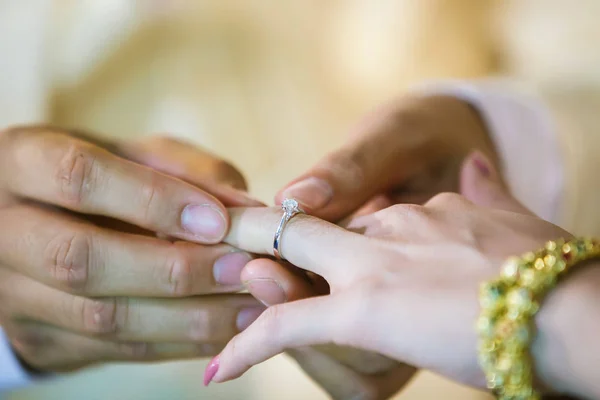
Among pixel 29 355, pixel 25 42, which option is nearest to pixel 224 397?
pixel 29 355

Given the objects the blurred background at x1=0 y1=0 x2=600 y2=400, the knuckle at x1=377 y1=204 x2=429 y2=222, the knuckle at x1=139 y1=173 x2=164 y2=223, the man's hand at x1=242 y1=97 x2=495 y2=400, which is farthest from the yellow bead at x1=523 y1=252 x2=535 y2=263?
the blurred background at x1=0 y1=0 x2=600 y2=400

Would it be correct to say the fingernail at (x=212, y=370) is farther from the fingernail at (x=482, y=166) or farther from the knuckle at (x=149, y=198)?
the fingernail at (x=482, y=166)

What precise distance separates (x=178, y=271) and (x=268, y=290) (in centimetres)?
9

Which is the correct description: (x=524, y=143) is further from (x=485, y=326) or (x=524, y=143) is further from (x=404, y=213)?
(x=485, y=326)

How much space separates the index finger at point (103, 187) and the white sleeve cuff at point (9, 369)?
0.24 meters

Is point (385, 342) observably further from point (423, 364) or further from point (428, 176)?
point (428, 176)

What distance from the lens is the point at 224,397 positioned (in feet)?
2.79

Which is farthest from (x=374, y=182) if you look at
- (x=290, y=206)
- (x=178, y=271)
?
(x=178, y=271)

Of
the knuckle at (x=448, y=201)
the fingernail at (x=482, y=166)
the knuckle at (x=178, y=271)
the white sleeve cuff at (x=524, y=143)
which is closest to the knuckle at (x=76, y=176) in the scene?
the knuckle at (x=178, y=271)

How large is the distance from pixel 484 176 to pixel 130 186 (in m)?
0.41

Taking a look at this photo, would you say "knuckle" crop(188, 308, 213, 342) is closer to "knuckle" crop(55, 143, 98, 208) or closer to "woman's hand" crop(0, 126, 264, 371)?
"woman's hand" crop(0, 126, 264, 371)

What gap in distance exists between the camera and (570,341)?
0.38 m

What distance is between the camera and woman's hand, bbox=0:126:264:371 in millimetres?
539

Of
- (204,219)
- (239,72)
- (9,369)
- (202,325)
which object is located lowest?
(9,369)
